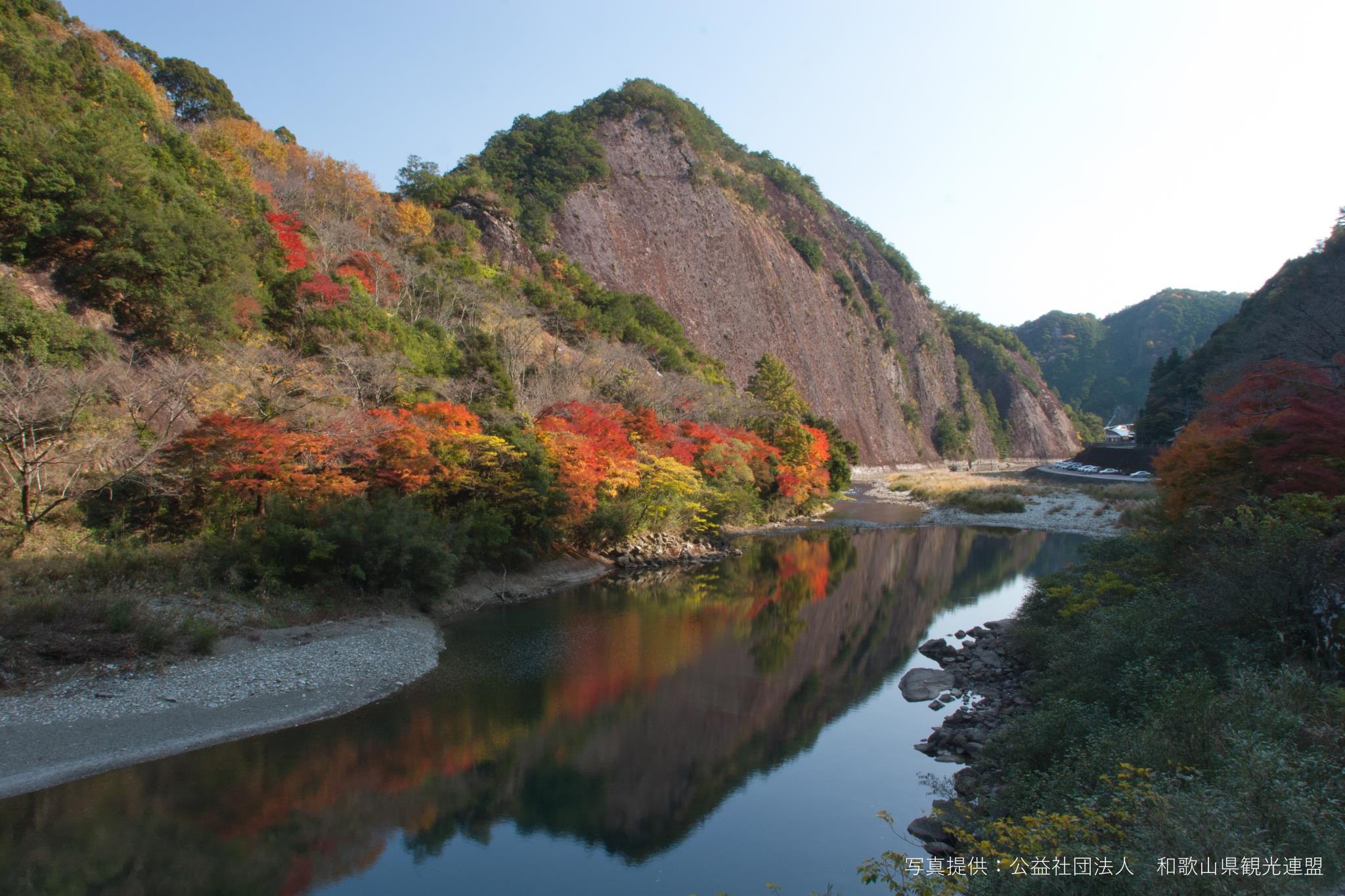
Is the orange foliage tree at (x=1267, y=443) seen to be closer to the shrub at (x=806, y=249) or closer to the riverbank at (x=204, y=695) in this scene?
the riverbank at (x=204, y=695)

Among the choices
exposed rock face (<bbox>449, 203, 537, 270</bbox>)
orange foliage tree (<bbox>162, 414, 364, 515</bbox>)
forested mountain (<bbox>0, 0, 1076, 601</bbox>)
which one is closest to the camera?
orange foliage tree (<bbox>162, 414, 364, 515</bbox>)

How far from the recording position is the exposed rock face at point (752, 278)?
5678cm

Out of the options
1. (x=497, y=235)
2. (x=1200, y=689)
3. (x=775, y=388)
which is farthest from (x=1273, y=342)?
(x=497, y=235)

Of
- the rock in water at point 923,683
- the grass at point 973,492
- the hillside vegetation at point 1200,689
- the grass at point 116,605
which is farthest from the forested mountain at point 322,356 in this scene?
the hillside vegetation at point 1200,689

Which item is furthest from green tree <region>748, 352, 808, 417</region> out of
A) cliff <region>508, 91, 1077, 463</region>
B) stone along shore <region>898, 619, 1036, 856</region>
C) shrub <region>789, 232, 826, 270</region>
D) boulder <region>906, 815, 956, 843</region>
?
boulder <region>906, 815, 956, 843</region>

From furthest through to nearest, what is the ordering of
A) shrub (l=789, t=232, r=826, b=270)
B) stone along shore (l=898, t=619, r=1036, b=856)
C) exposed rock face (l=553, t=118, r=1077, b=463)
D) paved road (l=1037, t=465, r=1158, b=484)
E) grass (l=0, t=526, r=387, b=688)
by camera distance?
shrub (l=789, t=232, r=826, b=270) → exposed rock face (l=553, t=118, r=1077, b=463) → paved road (l=1037, t=465, r=1158, b=484) → grass (l=0, t=526, r=387, b=688) → stone along shore (l=898, t=619, r=1036, b=856)

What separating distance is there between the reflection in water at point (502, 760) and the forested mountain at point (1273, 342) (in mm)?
11172

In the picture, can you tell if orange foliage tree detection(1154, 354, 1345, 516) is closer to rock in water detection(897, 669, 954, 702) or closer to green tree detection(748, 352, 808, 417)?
rock in water detection(897, 669, 954, 702)

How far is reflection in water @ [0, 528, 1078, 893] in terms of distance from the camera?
7.81m

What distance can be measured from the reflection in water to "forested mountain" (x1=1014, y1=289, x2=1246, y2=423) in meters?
123

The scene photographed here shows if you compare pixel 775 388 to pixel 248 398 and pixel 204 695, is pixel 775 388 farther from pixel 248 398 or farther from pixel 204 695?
pixel 204 695

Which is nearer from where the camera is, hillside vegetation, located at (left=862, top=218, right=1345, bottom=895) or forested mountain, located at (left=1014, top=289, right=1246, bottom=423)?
hillside vegetation, located at (left=862, top=218, right=1345, bottom=895)

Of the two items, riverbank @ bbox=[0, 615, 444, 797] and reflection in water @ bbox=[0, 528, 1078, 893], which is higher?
riverbank @ bbox=[0, 615, 444, 797]

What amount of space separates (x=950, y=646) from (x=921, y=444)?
68.2 metres
